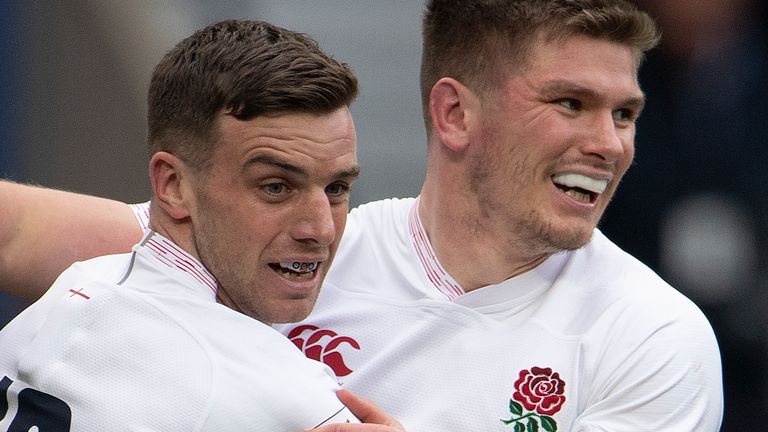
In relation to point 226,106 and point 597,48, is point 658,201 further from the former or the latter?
point 226,106

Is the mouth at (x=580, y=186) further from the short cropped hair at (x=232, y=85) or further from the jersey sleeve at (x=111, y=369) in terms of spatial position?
the jersey sleeve at (x=111, y=369)

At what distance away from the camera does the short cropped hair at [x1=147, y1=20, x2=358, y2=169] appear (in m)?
2.56

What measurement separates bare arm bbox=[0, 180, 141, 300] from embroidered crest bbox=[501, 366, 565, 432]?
108 cm

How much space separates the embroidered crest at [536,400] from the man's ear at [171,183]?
0.92m

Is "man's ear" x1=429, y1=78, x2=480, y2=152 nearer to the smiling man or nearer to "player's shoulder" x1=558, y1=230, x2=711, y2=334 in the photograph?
"player's shoulder" x1=558, y1=230, x2=711, y2=334

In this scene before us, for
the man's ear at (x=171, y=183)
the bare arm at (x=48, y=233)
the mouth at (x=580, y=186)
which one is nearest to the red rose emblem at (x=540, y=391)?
the mouth at (x=580, y=186)

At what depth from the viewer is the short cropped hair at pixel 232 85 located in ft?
8.40

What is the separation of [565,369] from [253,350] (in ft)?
2.94

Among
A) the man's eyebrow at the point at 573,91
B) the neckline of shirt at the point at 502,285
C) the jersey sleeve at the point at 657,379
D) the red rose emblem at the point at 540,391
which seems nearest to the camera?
the jersey sleeve at the point at 657,379

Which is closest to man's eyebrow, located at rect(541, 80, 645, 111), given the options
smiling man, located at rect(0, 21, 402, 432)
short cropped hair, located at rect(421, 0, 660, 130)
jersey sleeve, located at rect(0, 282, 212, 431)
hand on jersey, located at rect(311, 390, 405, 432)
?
short cropped hair, located at rect(421, 0, 660, 130)

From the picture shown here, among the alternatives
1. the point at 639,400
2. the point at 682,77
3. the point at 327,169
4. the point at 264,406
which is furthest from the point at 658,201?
the point at 264,406

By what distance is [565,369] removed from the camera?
9.90 feet

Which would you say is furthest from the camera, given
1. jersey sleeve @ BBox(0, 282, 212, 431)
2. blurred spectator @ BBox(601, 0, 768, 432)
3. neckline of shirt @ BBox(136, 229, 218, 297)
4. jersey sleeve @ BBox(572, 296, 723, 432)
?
blurred spectator @ BBox(601, 0, 768, 432)

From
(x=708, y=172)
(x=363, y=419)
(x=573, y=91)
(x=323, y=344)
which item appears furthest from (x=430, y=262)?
(x=708, y=172)
